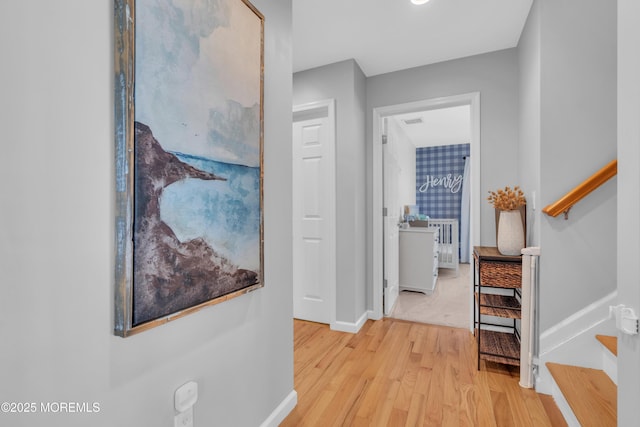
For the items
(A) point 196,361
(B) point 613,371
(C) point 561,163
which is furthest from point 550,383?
(A) point 196,361

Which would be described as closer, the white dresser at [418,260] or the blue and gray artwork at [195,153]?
the blue and gray artwork at [195,153]

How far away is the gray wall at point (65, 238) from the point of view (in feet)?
2.23

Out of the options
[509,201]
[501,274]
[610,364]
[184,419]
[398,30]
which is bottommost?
[610,364]

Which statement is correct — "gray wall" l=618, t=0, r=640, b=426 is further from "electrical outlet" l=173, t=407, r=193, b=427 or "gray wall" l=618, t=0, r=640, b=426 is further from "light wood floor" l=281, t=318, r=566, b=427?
"electrical outlet" l=173, t=407, r=193, b=427

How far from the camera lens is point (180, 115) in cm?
105

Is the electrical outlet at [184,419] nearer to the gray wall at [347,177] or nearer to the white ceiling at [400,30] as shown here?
the gray wall at [347,177]

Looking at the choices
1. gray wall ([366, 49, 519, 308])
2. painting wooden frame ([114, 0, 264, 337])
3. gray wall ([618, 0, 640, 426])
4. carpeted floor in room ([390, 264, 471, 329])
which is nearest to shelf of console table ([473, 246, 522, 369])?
gray wall ([366, 49, 519, 308])

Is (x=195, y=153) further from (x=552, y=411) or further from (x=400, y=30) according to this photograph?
(x=552, y=411)

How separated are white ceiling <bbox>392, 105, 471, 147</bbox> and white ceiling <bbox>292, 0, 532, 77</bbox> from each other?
1.40 metres

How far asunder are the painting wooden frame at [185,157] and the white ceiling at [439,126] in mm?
3275

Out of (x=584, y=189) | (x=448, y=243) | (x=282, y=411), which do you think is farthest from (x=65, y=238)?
(x=448, y=243)

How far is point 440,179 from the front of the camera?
704 cm

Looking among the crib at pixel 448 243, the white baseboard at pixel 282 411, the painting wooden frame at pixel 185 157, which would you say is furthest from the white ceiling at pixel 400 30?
the crib at pixel 448 243

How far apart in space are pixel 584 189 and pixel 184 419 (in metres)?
2.21
